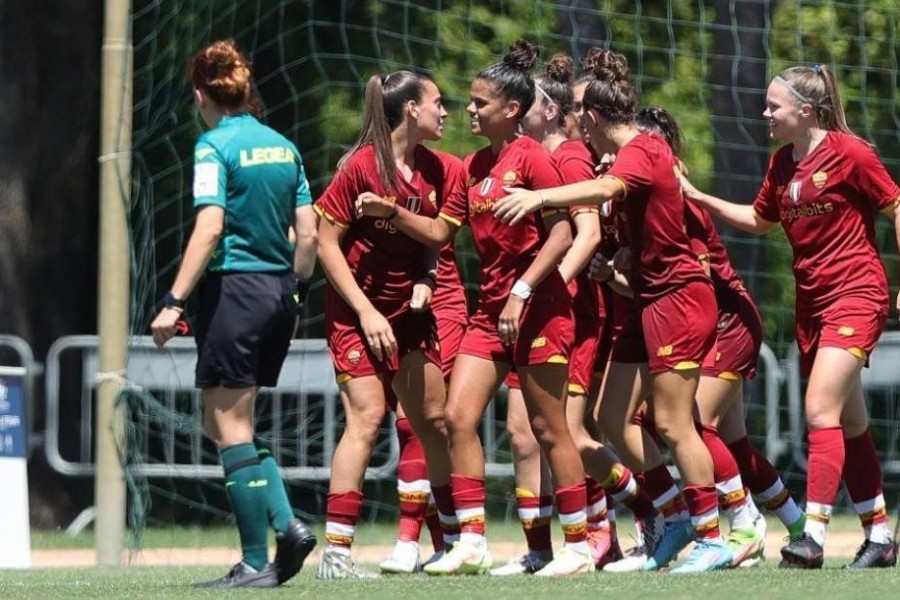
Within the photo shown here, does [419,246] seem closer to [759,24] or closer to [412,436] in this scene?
[412,436]

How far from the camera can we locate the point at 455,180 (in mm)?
8148

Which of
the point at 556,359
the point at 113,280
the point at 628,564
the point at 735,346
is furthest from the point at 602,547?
the point at 113,280

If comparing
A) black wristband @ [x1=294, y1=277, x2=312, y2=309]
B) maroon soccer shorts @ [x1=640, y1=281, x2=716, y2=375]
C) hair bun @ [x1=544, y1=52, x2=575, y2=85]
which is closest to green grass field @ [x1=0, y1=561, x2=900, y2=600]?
maroon soccer shorts @ [x1=640, y1=281, x2=716, y2=375]

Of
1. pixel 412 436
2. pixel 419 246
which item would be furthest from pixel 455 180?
pixel 412 436

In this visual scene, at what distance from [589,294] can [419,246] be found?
0.81 meters

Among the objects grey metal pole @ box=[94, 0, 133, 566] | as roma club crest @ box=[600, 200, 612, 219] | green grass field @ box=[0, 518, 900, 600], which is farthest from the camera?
grey metal pole @ box=[94, 0, 133, 566]

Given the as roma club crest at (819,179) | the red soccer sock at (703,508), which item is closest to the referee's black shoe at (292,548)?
the red soccer sock at (703,508)

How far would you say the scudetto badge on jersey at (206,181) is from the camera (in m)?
7.00

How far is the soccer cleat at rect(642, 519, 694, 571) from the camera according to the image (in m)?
8.30

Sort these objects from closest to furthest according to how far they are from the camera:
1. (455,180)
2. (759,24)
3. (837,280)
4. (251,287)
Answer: (251,287) → (837,280) → (455,180) → (759,24)

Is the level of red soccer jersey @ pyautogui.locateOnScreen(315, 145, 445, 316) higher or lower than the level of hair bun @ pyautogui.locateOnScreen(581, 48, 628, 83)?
lower

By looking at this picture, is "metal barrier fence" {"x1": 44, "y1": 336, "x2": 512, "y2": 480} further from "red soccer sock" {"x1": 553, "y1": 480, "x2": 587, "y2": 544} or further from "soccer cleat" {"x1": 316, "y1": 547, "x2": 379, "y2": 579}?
"red soccer sock" {"x1": 553, "y1": 480, "x2": 587, "y2": 544}

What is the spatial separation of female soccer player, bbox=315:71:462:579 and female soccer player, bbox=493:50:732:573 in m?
0.78

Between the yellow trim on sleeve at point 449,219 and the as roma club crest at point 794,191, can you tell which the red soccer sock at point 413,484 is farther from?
the as roma club crest at point 794,191
